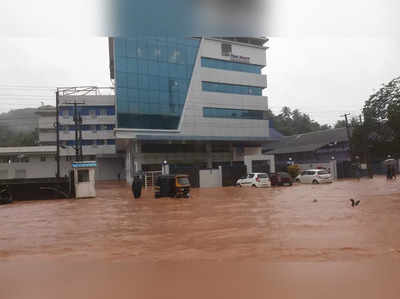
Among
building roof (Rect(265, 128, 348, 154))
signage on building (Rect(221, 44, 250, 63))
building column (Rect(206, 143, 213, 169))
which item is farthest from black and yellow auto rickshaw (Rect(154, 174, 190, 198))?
building roof (Rect(265, 128, 348, 154))

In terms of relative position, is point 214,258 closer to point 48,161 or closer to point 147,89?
point 147,89

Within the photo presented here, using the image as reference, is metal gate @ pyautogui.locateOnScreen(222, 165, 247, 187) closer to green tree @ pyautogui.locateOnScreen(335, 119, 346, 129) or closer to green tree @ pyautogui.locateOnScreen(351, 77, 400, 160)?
green tree @ pyautogui.locateOnScreen(351, 77, 400, 160)

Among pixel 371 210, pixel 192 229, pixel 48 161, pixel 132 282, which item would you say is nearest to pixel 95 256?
pixel 132 282

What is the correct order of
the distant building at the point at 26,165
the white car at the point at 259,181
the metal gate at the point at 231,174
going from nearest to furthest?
the white car at the point at 259,181 < the metal gate at the point at 231,174 < the distant building at the point at 26,165

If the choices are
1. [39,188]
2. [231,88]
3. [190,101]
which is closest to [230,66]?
[231,88]

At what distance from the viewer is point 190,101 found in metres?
41.0

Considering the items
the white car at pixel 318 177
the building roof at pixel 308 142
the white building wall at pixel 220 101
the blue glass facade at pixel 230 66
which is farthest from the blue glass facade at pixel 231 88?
the white car at pixel 318 177

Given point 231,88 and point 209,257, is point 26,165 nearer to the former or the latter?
point 231,88

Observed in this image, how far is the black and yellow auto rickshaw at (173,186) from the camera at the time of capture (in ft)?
65.9

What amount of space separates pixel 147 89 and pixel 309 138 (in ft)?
96.2

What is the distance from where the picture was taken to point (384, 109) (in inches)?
1478

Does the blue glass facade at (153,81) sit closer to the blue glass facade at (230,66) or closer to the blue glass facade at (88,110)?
the blue glass facade at (230,66)

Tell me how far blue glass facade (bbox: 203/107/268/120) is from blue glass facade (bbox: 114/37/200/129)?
3513 millimetres

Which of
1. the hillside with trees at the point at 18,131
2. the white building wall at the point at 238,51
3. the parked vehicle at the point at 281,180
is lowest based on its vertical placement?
the parked vehicle at the point at 281,180
